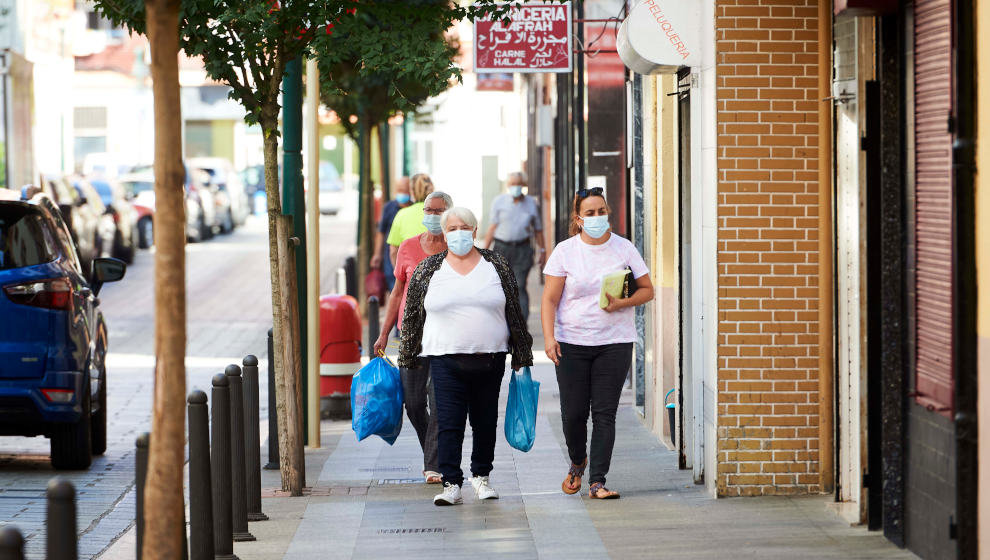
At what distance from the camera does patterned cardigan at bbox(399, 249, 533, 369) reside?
850cm

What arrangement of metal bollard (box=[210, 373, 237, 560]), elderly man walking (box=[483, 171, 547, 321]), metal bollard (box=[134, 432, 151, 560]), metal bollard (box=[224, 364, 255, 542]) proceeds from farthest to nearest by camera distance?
elderly man walking (box=[483, 171, 547, 321]), metal bollard (box=[224, 364, 255, 542]), metal bollard (box=[210, 373, 237, 560]), metal bollard (box=[134, 432, 151, 560])

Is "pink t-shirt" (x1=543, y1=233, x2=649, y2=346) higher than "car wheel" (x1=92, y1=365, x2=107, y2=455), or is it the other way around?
"pink t-shirt" (x1=543, y1=233, x2=649, y2=346)

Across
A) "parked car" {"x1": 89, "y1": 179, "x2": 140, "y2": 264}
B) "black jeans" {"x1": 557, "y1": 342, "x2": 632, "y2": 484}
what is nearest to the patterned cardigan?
"black jeans" {"x1": 557, "y1": 342, "x2": 632, "y2": 484}

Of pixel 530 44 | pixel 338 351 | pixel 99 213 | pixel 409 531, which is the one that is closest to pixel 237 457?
pixel 409 531

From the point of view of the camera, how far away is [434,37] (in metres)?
10.0

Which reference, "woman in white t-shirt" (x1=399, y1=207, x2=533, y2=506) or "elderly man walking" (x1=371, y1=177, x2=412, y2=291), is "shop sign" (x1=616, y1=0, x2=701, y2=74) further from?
"elderly man walking" (x1=371, y1=177, x2=412, y2=291)

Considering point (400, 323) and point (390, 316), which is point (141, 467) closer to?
point (390, 316)

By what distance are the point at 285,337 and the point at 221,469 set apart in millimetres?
2045

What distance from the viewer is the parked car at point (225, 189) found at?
138ft

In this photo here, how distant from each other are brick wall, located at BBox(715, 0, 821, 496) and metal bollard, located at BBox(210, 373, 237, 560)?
9.21 ft

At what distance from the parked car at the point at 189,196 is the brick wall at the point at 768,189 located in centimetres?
2848

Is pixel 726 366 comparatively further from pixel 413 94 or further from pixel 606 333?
pixel 413 94

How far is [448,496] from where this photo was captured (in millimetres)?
8617

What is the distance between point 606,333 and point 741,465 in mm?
1027
